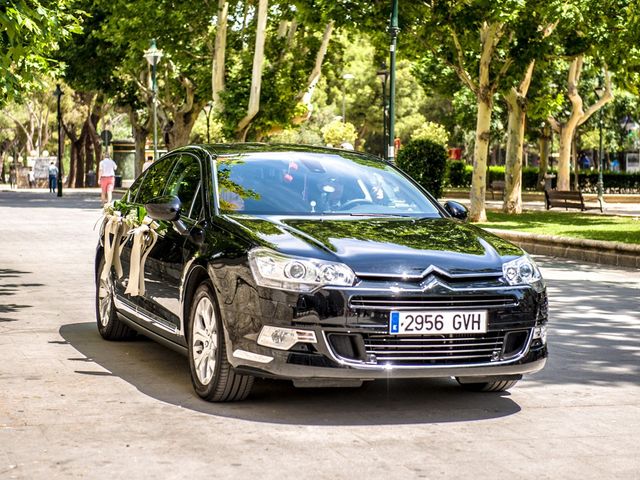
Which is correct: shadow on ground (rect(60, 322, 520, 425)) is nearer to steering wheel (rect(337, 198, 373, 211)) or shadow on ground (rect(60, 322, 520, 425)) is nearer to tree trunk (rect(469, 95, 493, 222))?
steering wheel (rect(337, 198, 373, 211))

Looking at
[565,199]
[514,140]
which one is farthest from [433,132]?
[514,140]

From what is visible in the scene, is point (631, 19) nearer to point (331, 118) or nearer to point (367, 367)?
point (367, 367)

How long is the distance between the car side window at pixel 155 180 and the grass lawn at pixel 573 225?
13.2 m

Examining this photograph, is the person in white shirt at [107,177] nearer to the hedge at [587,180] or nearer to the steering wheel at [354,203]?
the hedge at [587,180]

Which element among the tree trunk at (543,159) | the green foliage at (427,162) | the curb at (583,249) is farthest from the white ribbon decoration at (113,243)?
the tree trunk at (543,159)

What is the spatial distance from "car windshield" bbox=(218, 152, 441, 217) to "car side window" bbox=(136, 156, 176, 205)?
2.90 feet

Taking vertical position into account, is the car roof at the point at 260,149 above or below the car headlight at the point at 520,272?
above

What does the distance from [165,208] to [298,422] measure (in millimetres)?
1834

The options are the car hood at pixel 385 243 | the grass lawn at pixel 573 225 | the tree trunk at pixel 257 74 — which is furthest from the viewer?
the tree trunk at pixel 257 74

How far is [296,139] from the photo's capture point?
91688mm

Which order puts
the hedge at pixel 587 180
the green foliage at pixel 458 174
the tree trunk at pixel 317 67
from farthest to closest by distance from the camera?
1. the green foliage at pixel 458 174
2. the hedge at pixel 587 180
3. the tree trunk at pixel 317 67

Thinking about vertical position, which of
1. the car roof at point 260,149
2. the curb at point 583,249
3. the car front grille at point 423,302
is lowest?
the curb at point 583,249

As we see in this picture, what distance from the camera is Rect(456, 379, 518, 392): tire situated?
7297 millimetres

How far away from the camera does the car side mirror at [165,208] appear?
7.59 m
